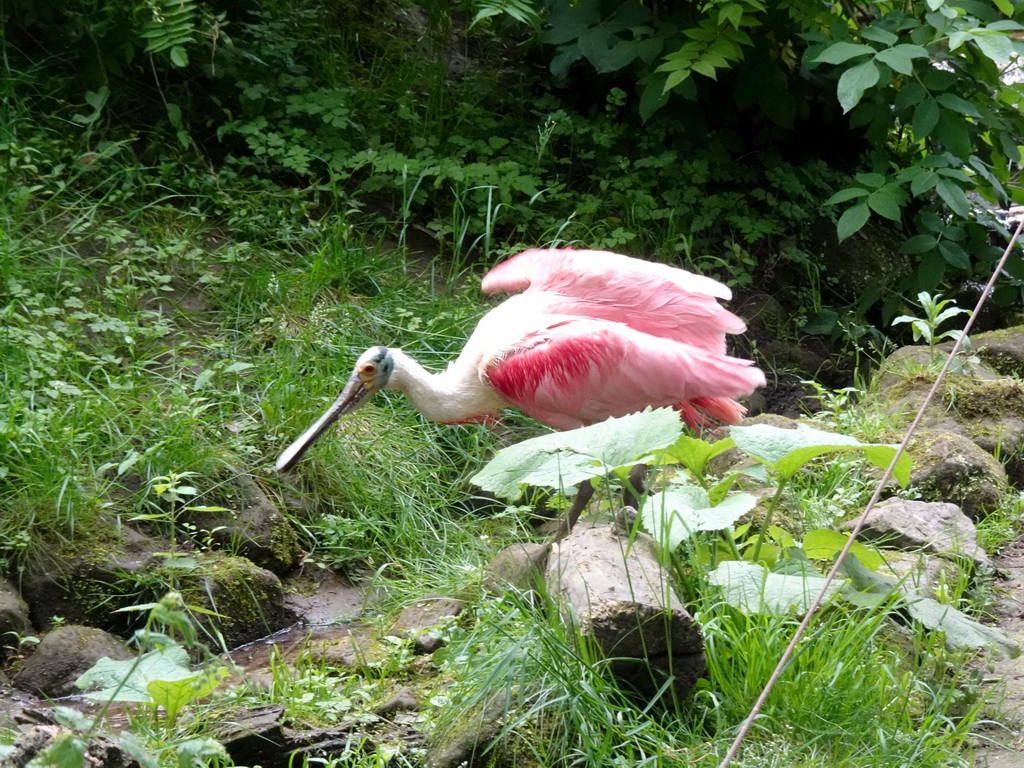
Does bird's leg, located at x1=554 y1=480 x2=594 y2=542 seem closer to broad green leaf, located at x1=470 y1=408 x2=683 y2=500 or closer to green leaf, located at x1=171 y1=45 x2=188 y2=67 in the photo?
broad green leaf, located at x1=470 y1=408 x2=683 y2=500

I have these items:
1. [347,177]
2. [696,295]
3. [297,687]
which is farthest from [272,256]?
[297,687]

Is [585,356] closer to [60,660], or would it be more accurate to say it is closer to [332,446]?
[332,446]

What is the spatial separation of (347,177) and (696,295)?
2.81 metres

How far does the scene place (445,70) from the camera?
7.70 meters

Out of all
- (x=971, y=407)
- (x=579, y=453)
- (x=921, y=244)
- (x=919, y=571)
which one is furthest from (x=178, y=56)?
(x=919, y=571)

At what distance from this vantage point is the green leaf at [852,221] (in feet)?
19.6

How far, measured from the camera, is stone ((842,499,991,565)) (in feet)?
13.5

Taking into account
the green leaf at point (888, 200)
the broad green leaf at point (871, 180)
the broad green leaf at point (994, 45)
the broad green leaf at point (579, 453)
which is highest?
the broad green leaf at point (994, 45)

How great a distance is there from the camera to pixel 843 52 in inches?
226

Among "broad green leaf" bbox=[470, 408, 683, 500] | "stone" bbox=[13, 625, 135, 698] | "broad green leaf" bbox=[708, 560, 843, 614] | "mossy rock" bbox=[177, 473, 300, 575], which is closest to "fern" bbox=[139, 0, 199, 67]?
"mossy rock" bbox=[177, 473, 300, 575]

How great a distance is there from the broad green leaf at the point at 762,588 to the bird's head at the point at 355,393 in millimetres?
2085

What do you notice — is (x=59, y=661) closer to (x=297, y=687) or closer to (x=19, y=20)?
(x=297, y=687)

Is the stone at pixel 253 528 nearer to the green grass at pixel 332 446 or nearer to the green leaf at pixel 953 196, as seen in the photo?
the green grass at pixel 332 446

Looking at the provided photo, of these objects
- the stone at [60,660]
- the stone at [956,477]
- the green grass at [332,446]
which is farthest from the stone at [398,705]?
the stone at [956,477]
